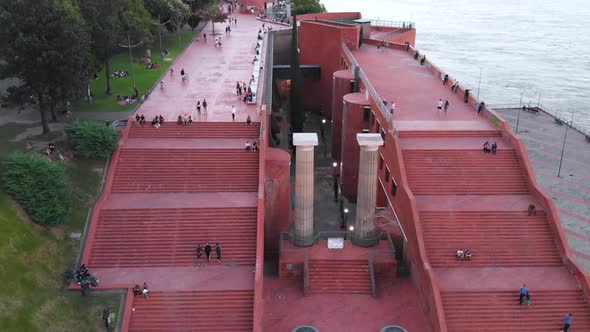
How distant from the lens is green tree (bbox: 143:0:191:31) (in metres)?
59.4

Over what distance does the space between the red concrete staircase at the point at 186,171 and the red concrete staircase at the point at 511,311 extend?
12416mm

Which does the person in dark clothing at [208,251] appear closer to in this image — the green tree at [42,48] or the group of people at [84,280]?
the group of people at [84,280]

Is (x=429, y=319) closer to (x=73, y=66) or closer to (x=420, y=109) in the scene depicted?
(x=420, y=109)

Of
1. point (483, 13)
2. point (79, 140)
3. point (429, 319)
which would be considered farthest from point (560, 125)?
point (483, 13)

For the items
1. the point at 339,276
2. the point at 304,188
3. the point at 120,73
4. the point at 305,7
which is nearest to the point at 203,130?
the point at 304,188

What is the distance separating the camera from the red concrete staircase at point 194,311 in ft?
79.9

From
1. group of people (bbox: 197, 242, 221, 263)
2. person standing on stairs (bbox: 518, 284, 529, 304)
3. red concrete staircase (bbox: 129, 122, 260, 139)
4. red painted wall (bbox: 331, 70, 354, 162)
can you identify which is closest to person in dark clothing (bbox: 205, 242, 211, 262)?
group of people (bbox: 197, 242, 221, 263)

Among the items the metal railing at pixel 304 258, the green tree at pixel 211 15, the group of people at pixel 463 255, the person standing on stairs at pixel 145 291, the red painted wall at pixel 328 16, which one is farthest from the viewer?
the green tree at pixel 211 15

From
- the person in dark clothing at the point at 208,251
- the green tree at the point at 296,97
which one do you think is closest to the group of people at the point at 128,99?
the green tree at the point at 296,97

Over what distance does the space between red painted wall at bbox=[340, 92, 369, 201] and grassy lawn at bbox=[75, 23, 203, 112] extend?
49.7 ft

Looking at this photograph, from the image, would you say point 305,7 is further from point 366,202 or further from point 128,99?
point 366,202

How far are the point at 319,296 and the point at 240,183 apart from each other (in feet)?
25.6

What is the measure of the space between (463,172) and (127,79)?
29620 mm

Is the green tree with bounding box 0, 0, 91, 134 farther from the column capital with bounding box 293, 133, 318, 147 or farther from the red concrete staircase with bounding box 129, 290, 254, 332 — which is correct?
the red concrete staircase with bounding box 129, 290, 254, 332
